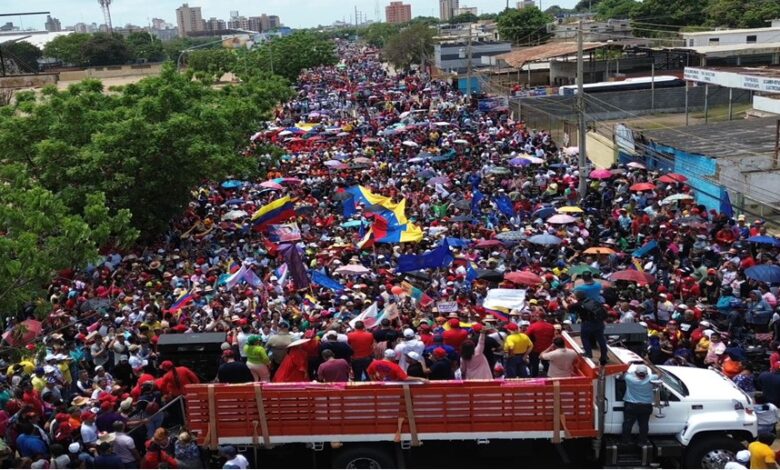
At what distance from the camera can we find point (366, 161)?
33469 mm

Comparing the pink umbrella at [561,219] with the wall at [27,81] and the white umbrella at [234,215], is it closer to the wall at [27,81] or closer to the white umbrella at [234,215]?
the white umbrella at [234,215]

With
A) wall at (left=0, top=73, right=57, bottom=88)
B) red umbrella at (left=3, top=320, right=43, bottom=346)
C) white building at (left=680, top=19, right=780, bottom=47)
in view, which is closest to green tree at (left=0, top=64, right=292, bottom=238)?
red umbrella at (left=3, top=320, right=43, bottom=346)

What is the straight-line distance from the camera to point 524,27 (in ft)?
354

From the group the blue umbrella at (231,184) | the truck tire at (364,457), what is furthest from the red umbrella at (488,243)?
the blue umbrella at (231,184)

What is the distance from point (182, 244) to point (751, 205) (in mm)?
16755

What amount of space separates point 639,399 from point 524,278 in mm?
6514

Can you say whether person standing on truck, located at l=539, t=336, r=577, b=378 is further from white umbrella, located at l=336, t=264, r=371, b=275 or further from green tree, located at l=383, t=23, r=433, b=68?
green tree, located at l=383, t=23, r=433, b=68

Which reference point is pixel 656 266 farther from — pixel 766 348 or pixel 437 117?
pixel 437 117

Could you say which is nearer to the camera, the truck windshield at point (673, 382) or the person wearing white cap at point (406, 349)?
the truck windshield at point (673, 382)

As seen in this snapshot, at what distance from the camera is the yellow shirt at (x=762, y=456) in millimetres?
9258

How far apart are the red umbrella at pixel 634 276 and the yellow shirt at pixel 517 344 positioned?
5132 mm

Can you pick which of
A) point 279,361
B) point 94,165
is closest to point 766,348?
point 279,361

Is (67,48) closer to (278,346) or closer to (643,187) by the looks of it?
(643,187)

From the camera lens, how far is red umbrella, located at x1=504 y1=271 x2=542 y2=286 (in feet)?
55.3
